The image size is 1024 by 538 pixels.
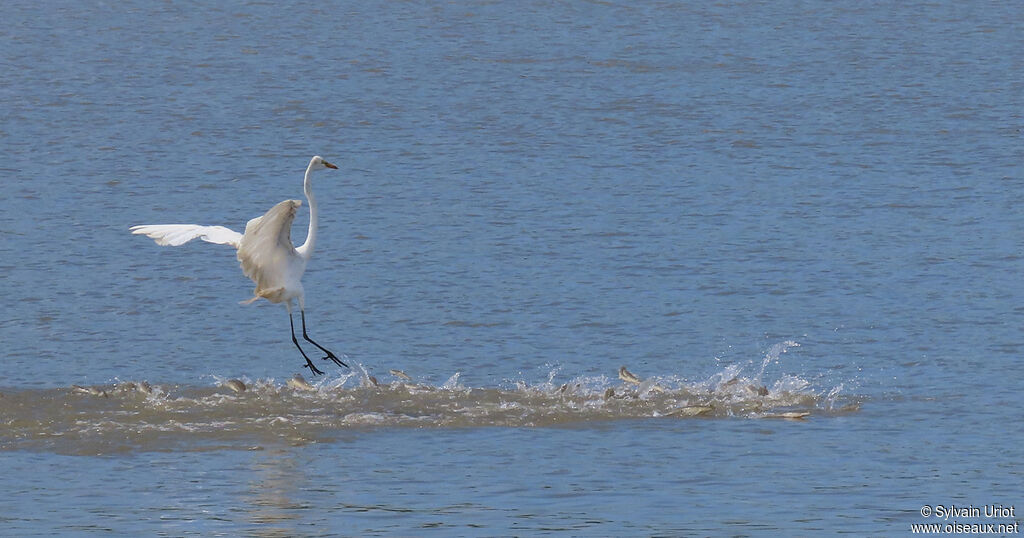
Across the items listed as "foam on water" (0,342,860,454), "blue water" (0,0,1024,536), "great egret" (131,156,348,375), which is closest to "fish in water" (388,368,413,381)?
"foam on water" (0,342,860,454)

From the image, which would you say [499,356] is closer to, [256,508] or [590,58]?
[256,508]

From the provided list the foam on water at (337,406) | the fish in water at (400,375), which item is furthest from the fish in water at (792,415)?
the fish in water at (400,375)

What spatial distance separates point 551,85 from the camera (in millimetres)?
26953

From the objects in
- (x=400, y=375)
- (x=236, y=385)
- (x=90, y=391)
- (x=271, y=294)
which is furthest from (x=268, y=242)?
(x=90, y=391)

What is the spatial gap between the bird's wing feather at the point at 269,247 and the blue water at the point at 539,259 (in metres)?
1.19

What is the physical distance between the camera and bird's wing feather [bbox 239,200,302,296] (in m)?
11.6

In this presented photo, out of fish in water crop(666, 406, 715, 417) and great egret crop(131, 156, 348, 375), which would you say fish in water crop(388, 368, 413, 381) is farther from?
fish in water crop(666, 406, 715, 417)

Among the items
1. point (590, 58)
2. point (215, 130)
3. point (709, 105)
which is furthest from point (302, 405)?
point (590, 58)

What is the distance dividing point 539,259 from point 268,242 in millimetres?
5077

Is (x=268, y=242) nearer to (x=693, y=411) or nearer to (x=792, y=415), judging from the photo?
(x=693, y=411)

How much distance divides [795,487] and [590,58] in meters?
19.9

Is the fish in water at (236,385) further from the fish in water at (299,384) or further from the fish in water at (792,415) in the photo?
the fish in water at (792,415)

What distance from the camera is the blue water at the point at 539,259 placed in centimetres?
1011

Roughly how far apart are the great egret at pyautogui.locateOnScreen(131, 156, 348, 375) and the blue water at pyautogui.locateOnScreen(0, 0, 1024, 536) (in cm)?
112
